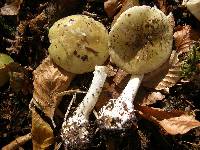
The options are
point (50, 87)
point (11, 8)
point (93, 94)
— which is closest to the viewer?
point (93, 94)

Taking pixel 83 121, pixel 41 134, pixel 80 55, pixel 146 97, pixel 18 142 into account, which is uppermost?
pixel 80 55

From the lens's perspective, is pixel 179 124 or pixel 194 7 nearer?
pixel 179 124

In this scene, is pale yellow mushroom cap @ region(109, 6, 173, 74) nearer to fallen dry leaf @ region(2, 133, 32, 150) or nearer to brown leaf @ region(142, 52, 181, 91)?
brown leaf @ region(142, 52, 181, 91)

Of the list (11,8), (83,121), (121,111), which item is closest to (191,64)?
(121,111)

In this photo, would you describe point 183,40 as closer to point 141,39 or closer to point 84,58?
point 141,39

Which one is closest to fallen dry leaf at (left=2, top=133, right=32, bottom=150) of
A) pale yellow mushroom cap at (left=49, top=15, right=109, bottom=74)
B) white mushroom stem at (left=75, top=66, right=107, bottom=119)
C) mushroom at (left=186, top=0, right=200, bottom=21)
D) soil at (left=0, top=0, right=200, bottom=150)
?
soil at (left=0, top=0, right=200, bottom=150)

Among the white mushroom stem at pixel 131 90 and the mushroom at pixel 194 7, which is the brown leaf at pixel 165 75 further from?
the mushroom at pixel 194 7

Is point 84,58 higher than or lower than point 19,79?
higher
